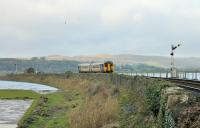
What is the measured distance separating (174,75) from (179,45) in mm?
3736

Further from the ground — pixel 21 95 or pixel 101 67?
pixel 101 67

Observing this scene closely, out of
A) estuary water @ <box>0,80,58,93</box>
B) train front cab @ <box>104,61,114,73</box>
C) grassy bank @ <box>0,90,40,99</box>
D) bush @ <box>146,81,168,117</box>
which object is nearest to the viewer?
bush @ <box>146,81,168,117</box>

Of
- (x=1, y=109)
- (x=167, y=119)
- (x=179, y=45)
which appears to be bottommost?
(x=1, y=109)

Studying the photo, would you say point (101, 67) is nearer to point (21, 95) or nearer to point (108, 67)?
point (108, 67)

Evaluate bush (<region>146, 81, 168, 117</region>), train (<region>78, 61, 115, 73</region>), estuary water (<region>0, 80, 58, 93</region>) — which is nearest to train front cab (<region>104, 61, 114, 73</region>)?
train (<region>78, 61, 115, 73</region>)

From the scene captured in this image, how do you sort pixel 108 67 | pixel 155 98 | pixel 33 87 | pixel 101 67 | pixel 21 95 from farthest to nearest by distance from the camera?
pixel 33 87 → pixel 101 67 → pixel 108 67 → pixel 21 95 → pixel 155 98

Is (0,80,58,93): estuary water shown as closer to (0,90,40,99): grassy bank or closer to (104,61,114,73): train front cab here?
(0,90,40,99): grassy bank

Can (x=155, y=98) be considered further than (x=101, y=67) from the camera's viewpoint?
No

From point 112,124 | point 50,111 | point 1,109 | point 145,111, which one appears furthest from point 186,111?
point 1,109

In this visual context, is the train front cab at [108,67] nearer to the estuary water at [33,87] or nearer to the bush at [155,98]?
the estuary water at [33,87]

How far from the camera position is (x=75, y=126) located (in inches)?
1128

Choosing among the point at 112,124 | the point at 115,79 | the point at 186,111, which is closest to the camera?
the point at 186,111

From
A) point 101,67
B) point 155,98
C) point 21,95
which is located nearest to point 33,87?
point 101,67

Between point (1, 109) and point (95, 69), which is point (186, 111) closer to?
point (1, 109)
